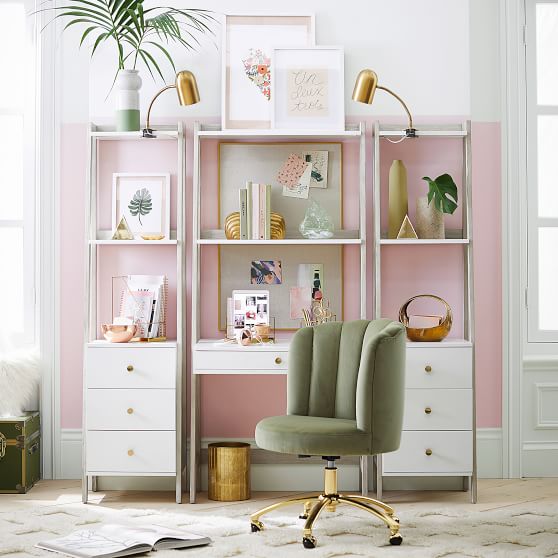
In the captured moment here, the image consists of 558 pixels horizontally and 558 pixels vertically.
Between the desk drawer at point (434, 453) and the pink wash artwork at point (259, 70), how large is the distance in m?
1.84

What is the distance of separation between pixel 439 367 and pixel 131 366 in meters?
1.43

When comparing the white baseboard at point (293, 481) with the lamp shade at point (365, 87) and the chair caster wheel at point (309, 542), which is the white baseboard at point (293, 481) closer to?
the chair caster wheel at point (309, 542)

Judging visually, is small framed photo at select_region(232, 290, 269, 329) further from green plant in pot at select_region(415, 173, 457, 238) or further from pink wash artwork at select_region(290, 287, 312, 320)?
green plant in pot at select_region(415, 173, 457, 238)

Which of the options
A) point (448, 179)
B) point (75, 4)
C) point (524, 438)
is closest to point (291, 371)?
point (448, 179)

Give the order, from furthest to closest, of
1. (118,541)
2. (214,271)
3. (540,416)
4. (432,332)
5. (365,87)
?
(540,416) < (214,271) < (432,332) < (365,87) < (118,541)

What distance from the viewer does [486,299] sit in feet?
15.0

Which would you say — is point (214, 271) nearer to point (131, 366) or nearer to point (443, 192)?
point (131, 366)

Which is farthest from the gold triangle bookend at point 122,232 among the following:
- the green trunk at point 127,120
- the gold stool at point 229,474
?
the gold stool at point 229,474

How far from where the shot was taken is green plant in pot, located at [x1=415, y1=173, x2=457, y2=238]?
4188mm

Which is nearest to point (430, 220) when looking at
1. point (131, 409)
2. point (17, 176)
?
point (131, 409)

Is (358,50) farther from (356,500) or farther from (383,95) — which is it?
(356,500)

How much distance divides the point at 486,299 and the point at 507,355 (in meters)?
0.31

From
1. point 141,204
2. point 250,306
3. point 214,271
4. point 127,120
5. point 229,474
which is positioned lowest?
point 229,474

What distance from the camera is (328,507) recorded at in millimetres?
3742
